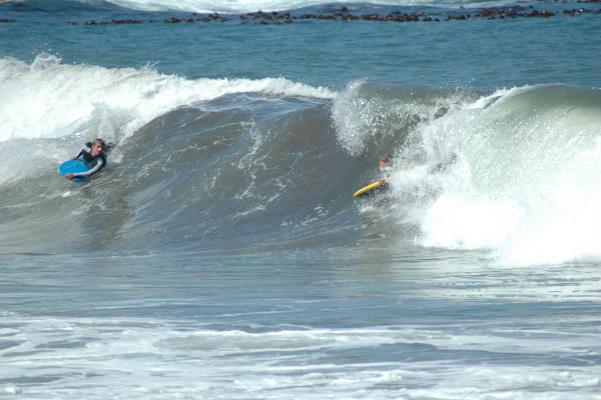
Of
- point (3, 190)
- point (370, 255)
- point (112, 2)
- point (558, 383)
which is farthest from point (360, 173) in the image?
point (112, 2)

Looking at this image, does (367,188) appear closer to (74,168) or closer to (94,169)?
(94,169)

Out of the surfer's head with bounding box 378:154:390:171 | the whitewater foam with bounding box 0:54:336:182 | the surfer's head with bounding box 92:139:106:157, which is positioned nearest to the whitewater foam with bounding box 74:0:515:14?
the whitewater foam with bounding box 0:54:336:182

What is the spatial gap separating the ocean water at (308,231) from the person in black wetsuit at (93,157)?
0.73 feet

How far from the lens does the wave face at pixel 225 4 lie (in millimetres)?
44094

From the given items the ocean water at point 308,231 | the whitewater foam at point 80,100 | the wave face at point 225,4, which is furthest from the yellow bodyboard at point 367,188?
the wave face at point 225,4

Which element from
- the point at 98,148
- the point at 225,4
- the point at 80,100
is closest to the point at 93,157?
the point at 98,148

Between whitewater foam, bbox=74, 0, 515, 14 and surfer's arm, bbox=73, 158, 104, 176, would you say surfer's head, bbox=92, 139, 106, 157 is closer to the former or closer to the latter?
surfer's arm, bbox=73, 158, 104, 176

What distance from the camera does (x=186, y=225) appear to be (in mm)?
13281

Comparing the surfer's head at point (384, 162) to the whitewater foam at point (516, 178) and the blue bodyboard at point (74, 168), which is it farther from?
Result: the blue bodyboard at point (74, 168)

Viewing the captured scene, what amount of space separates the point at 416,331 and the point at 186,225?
7.39 meters

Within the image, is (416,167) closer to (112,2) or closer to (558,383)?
(558,383)

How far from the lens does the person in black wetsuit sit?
16062 millimetres

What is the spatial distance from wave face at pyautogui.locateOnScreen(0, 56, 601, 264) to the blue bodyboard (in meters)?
0.20

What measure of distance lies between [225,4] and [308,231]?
37.8 m
